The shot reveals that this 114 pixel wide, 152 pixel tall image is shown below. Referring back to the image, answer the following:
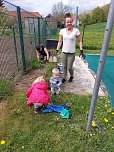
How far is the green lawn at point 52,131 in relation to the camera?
9.57 feet

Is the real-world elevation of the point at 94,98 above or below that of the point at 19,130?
above

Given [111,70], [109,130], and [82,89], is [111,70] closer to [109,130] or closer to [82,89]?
[82,89]

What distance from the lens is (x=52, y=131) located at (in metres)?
3.21

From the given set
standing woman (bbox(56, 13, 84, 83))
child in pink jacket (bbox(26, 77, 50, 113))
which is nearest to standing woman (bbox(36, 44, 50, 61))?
standing woman (bbox(56, 13, 84, 83))

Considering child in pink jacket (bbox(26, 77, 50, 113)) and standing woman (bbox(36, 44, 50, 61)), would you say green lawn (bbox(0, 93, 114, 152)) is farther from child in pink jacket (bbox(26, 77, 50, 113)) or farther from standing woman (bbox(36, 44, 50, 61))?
standing woman (bbox(36, 44, 50, 61))

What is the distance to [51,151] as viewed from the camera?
9.30 ft

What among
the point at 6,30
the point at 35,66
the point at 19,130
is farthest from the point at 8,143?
the point at 35,66

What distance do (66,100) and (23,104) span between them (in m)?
0.85

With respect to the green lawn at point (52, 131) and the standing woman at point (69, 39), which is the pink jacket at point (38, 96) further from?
the standing woman at point (69, 39)

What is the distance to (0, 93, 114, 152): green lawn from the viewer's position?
2916 millimetres

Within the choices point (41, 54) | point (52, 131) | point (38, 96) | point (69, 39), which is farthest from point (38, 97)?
point (41, 54)

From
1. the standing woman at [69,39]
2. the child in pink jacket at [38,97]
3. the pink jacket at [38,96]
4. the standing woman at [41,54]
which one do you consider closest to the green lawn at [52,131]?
the child in pink jacket at [38,97]

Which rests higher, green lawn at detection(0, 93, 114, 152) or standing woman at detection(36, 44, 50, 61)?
standing woman at detection(36, 44, 50, 61)

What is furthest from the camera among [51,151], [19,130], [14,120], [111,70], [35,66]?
[111,70]
